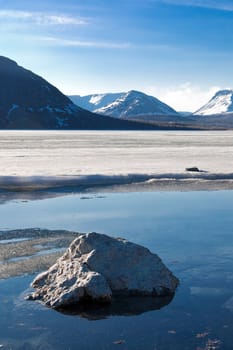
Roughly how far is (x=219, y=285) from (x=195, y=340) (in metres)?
2.03

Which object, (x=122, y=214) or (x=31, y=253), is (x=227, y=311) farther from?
(x=122, y=214)

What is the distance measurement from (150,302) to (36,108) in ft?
529

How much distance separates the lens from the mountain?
503ft

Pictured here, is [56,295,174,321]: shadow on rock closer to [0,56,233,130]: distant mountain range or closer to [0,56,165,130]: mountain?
[0,56,165,130]: mountain

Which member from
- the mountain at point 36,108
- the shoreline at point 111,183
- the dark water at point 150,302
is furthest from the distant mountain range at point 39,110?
the dark water at point 150,302

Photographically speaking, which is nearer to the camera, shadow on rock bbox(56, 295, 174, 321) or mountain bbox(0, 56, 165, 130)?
shadow on rock bbox(56, 295, 174, 321)

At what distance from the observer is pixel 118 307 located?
7109 millimetres

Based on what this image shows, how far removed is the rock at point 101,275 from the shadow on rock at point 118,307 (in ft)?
0.34

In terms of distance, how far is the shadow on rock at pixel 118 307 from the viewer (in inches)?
271

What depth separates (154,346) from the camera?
19.3 feet

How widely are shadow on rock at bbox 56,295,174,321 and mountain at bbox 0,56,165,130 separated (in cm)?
14210

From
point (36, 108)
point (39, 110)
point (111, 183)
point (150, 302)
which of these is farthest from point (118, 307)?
point (36, 108)

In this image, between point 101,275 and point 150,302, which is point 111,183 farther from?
point 150,302

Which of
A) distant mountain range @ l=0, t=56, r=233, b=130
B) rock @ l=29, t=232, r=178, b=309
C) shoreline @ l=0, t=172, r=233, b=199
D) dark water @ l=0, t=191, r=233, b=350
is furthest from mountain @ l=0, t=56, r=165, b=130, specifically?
rock @ l=29, t=232, r=178, b=309
